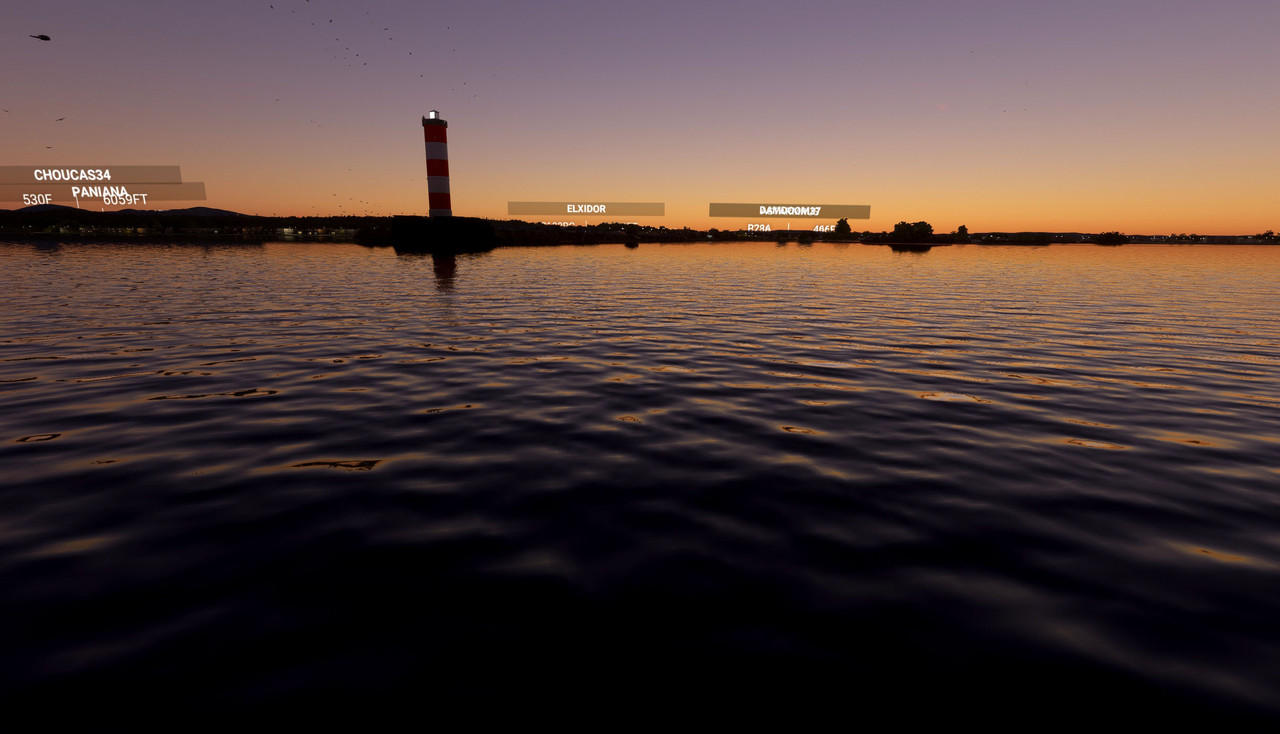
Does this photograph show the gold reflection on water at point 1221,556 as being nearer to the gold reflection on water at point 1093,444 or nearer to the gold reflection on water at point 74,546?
the gold reflection on water at point 1093,444

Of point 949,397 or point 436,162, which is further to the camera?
point 436,162

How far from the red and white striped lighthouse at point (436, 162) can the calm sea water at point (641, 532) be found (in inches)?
1858

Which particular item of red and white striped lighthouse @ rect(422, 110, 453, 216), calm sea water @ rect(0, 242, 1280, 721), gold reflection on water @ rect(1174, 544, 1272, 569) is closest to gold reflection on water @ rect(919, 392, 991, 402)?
calm sea water @ rect(0, 242, 1280, 721)

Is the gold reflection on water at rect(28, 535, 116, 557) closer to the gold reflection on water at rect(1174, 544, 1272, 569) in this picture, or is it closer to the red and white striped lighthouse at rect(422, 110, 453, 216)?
the gold reflection on water at rect(1174, 544, 1272, 569)

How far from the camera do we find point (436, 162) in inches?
2058

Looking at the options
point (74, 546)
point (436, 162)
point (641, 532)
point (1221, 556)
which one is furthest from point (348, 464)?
point (436, 162)

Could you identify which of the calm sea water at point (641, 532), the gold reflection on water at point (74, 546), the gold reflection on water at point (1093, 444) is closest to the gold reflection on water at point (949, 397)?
the calm sea water at point (641, 532)

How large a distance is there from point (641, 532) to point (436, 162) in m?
56.9

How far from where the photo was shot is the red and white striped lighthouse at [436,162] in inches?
2021

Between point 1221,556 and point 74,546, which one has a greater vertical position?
point 74,546

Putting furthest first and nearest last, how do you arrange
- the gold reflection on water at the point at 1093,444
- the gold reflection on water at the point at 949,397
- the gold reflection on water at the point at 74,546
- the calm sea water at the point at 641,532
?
the gold reflection on water at the point at 949,397 → the gold reflection on water at the point at 1093,444 → the gold reflection on water at the point at 74,546 → the calm sea water at the point at 641,532

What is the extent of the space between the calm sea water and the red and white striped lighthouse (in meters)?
47.2

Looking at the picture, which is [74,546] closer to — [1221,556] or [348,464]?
[348,464]

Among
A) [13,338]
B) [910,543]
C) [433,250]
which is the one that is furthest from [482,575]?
[433,250]
